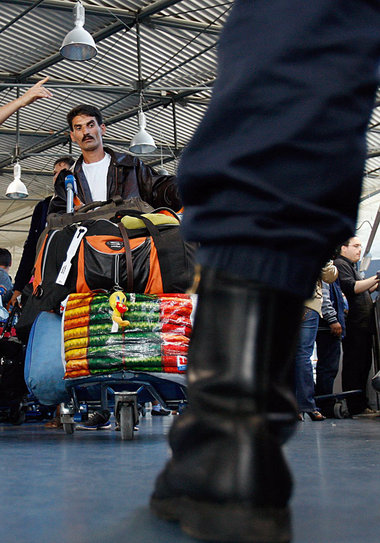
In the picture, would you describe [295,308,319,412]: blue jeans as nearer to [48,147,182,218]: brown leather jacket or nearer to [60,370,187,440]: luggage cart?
[48,147,182,218]: brown leather jacket

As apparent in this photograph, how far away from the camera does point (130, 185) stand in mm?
3326

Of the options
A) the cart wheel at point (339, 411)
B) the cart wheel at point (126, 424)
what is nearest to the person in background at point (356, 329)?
the cart wheel at point (339, 411)

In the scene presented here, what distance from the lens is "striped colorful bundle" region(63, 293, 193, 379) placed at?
2475 millimetres

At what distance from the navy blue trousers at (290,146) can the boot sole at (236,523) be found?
21cm

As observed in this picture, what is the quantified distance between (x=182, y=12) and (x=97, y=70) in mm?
2625

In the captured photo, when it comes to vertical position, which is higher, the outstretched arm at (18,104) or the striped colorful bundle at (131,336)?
the outstretched arm at (18,104)

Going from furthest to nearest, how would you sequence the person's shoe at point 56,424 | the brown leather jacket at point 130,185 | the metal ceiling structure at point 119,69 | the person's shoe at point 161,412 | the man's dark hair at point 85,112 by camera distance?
the metal ceiling structure at point 119,69
the person's shoe at point 161,412
the person's shoe at point 56,424
the man's dark hair at point 85,112
the brown leather jacket at point 130,185

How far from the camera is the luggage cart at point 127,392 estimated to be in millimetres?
2496

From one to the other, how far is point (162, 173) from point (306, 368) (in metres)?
8.25

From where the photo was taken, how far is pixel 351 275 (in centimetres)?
541

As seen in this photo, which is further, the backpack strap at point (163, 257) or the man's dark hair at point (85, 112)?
the man's dark hair at point (85, 112)

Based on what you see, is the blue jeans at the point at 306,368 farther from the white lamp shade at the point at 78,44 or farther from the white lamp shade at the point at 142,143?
the white lamp shade at the point at 142,143

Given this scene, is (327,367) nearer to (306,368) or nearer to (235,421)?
(306,368)

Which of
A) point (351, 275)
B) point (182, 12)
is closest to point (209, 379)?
point (351, 275)
